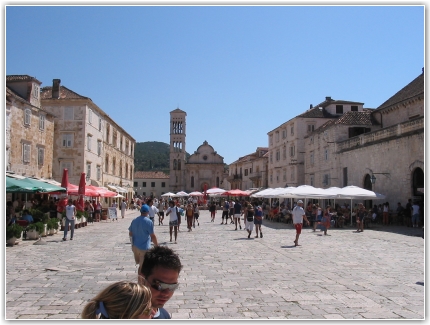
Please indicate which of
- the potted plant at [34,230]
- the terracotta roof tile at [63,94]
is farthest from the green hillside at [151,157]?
the potted plant at [34,230]

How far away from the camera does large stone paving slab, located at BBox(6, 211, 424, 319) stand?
642 centimetres

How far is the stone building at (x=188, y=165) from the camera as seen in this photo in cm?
8975

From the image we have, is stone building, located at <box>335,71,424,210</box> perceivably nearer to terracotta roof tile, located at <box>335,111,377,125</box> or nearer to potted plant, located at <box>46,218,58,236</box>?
terracotta roof tile, located at <box>335,111,377,125</box>

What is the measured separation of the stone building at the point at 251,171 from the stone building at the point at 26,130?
39.9 metres

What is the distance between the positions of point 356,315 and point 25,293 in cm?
538

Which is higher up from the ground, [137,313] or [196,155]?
[196,155]

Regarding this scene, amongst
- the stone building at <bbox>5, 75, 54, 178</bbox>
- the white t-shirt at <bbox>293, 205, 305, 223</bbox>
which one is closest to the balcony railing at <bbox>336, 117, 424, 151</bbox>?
the white t-shirt at <bbox>293, 205, 305, 223</bbox>

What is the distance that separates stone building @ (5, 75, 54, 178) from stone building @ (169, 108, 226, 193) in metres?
59.2

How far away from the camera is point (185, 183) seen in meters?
90.3

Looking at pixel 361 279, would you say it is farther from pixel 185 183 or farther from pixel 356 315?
pixel 185 183

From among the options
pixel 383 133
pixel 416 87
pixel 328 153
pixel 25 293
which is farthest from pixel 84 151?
pixel 25 293

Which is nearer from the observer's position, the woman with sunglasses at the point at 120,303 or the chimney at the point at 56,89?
the woman with sunglasses at the point at 120,303

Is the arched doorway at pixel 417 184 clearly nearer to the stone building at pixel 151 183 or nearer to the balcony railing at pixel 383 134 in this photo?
the balcony railing at pixel 383 134

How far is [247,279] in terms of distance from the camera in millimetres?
8859
